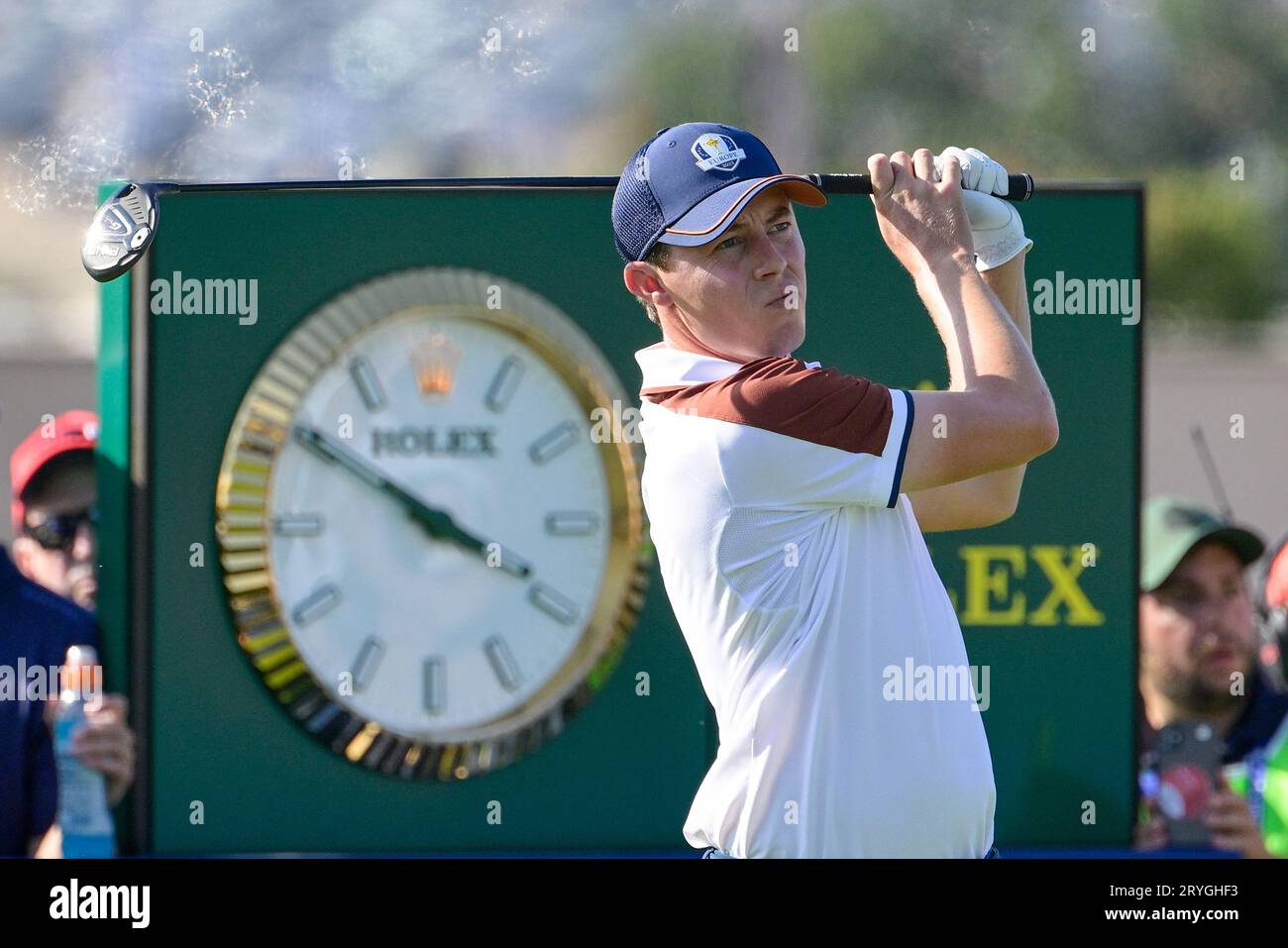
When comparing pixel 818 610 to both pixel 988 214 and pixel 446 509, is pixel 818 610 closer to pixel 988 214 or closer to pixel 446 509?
pixel 988 214

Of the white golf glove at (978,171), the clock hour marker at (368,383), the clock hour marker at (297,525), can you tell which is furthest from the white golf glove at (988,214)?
the clock hour marker at (297,525)

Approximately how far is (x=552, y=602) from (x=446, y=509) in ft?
0.69

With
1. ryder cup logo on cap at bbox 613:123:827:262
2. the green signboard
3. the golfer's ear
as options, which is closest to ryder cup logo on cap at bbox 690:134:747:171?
ryder cup logo on cap at bbox 613:123:827:262

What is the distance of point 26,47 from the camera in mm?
8023

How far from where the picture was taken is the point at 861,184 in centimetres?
200

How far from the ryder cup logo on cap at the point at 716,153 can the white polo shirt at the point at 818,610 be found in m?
0.23

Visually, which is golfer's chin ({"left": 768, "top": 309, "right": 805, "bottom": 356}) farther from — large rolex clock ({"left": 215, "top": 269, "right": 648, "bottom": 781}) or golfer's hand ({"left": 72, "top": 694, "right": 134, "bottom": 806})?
golfer's hand ({"left": 72, "top": 694, "right": 134, "bottom": 806})

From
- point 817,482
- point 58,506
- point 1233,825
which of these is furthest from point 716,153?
point 58,506

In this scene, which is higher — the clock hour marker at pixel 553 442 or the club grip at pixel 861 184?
the club grip at pixel 861 184

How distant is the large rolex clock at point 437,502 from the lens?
2.50 meters

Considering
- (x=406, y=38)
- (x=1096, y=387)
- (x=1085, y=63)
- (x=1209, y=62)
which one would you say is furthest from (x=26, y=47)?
(x=1209, y=62)

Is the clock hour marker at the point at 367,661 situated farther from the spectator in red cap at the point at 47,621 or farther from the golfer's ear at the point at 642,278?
the golfer's ear at the point at 642,278

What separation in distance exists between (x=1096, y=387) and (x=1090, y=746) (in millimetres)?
542
